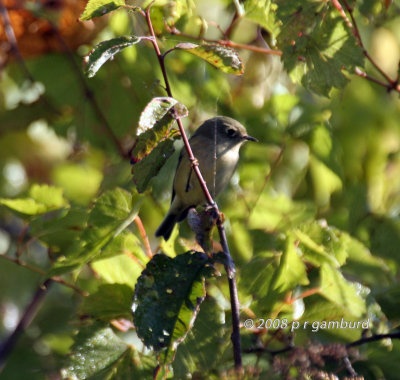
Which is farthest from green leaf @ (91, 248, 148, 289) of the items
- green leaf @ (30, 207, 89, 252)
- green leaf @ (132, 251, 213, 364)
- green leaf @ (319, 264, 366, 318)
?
green leaf @ (319, 264, 366, 318)

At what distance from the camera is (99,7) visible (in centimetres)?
131

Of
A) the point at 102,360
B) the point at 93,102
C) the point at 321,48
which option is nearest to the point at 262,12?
the point at 321,48

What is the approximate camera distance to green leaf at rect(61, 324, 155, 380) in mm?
1523

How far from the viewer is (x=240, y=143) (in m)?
2.74

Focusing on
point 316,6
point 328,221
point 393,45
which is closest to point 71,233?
point 328,221

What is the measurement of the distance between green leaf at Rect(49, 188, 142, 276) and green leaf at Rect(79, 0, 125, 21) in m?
0.48

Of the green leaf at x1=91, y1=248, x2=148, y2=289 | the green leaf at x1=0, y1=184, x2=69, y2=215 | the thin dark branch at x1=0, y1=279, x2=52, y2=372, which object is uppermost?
the green leaf at x1=0, y1=184, x2=69, y2=215

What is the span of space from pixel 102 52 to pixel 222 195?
3.35ft

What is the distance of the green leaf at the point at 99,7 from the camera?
130cm

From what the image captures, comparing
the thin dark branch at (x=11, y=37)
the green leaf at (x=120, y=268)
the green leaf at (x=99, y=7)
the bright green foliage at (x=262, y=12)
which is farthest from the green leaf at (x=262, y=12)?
the thin dark branch at (x=11, y=37)

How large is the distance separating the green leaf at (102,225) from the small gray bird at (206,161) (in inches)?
41.3

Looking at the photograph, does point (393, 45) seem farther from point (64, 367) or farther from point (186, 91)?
point (64, 367)

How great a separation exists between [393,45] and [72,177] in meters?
1.59

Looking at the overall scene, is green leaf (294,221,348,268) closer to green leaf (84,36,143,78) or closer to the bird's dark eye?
green leaf (84,36,143,78)
